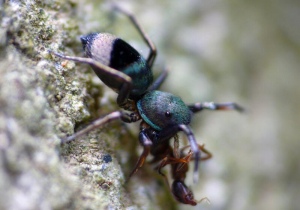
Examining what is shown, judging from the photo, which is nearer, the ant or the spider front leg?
the spider front leg

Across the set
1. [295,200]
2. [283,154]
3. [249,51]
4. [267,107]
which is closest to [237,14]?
[249,51]

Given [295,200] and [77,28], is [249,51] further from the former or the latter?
[77,28]

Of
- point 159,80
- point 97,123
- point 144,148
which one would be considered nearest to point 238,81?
point 159,80

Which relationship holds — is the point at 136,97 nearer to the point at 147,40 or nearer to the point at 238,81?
the point at 147,40

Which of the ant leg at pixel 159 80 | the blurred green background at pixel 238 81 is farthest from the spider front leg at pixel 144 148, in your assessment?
the blurred green background at pixel 238 81

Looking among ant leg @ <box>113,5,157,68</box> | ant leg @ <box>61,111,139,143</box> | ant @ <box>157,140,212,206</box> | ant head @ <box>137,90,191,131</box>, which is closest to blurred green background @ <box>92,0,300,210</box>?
ant leg @ <box>113,5,157,68</box>

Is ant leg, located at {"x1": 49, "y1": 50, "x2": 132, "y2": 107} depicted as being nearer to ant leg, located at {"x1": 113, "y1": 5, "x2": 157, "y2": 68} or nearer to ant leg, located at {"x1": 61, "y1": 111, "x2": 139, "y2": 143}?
ant leg, located at {"x1": 61, "y1": 111, "x2": 139, "y2": 143}

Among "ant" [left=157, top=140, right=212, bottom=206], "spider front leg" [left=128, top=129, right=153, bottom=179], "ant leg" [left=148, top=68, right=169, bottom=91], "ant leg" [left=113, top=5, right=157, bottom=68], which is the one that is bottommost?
"ant" [left=157, top=140, right=212, bottom=206]
